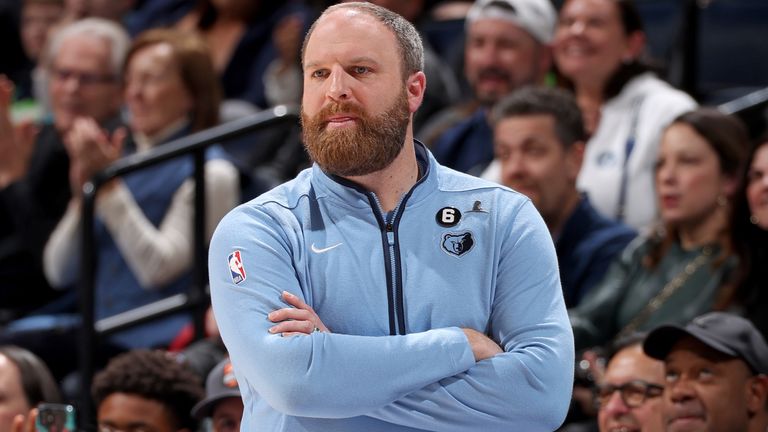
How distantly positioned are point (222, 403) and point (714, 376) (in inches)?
51.2

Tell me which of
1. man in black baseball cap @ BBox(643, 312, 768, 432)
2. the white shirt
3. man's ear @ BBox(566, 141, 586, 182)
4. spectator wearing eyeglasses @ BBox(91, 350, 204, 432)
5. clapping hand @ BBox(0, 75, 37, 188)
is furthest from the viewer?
clapping hand @ BBox(0, 75, 37, 188)

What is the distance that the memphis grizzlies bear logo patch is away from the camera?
287 cm

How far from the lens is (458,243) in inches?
113

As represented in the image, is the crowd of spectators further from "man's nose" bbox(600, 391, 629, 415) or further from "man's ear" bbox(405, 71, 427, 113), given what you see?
"man's ear" bbox(405, 71, 427, 113)

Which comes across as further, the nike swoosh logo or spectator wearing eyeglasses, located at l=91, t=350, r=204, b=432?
spectator wearing eyeglasses, located at l=91, t=350, r=204, b=432

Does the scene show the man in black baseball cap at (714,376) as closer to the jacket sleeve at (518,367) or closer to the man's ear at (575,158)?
the jacket sleeve at (518,367)

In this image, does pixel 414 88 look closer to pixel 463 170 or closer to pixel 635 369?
pixel 635 369

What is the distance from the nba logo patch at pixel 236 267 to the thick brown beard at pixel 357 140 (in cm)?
24

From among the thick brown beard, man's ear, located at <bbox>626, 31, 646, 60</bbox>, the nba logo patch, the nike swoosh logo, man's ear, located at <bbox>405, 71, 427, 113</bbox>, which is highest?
man's ear, located at <bbox>405, 71, 427, 113</bbox>

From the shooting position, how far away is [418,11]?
6.73 metres

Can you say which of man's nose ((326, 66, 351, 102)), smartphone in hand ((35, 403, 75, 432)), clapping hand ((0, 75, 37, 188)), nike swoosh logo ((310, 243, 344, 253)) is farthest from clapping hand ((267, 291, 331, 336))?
clapping hand ((0, 75, 37, 188))

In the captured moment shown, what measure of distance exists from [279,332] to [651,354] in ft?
4.97

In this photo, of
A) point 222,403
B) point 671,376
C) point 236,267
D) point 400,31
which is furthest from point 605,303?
point 236,267

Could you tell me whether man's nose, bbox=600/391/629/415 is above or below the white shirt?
below
